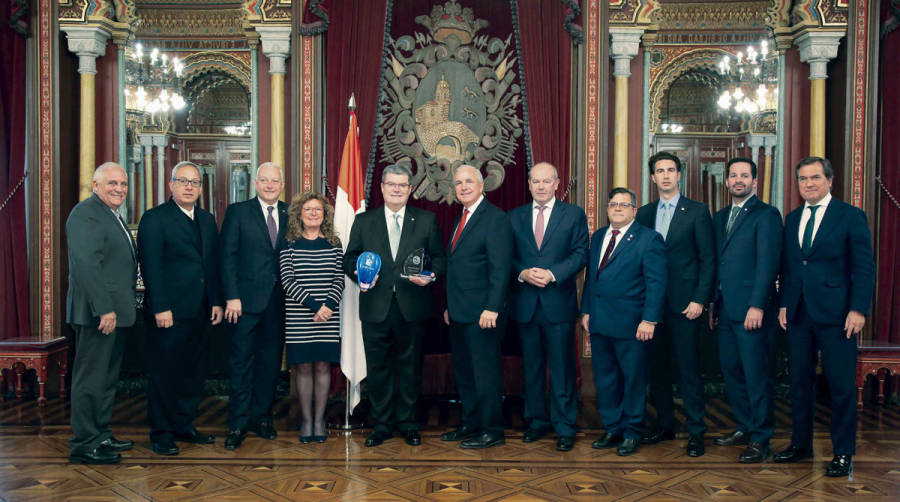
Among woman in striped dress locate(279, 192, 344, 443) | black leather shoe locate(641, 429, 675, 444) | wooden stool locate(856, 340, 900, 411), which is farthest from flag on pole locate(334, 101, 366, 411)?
wooden stool locate(856, 340, 900, 411)

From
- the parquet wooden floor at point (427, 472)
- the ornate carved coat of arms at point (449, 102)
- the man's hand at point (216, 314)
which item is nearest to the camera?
the parquet wooden floor at point (427, 472)

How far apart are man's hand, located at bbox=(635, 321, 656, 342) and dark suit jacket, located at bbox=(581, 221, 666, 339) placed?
1.0 inches

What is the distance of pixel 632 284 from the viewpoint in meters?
3.54

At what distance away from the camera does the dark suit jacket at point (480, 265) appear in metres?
3.65

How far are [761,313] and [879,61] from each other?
282 centimetres

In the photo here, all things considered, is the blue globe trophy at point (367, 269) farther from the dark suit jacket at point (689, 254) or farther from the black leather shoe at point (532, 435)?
A: the dark suit jacket at point (689, 254)

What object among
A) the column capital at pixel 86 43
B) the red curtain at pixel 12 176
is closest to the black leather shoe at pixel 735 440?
the red curtain at pixel 12 176

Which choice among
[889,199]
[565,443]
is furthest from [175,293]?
[889,199]

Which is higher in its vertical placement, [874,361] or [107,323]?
[107,323]

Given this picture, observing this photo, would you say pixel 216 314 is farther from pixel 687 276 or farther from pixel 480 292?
pixel 687 276

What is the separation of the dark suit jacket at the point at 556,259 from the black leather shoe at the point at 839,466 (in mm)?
1390

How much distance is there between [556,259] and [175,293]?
2.01m

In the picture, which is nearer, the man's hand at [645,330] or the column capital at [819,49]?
the man's hand at [645,330]

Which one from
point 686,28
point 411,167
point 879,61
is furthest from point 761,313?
point 686,28
